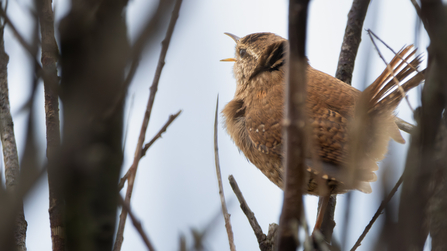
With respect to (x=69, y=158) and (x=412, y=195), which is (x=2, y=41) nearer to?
(x=69, y=158)

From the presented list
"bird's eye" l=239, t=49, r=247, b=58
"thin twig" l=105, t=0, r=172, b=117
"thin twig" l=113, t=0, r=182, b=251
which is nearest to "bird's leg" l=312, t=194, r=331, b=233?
"bird's eye" l=239, t=49, r=247, b=58

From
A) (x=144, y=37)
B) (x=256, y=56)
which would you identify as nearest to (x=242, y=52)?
(x=256, y=56)

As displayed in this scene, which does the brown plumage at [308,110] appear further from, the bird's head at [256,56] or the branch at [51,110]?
the branch at [51,110]

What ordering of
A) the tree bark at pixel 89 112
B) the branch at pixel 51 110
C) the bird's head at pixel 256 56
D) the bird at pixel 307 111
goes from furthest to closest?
the bird's head at pixel 256 56, the bird at pixel 307 111, the branch at pixel 51 110, the tree bark at pixel 89 112

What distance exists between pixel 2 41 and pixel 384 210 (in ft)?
4.16

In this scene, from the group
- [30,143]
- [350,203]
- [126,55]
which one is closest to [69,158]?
[30,143]

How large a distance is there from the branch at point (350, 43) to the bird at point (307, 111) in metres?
0.40

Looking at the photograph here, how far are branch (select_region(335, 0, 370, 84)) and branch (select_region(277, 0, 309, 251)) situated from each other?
116 inches

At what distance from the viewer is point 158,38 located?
876 mm

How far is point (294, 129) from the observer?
2.53 ft

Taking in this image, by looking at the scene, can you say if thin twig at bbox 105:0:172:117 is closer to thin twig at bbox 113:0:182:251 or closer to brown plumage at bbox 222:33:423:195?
thin twig at bbox 113:0:182:251

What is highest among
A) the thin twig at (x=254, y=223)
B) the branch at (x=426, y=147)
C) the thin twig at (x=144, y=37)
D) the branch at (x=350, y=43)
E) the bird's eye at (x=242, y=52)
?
the bird's eye at (x=242, y=52)

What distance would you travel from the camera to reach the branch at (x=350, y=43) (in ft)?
11.3

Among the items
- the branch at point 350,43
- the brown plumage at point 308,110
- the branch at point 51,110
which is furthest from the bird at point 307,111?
the branch at point 51,110
